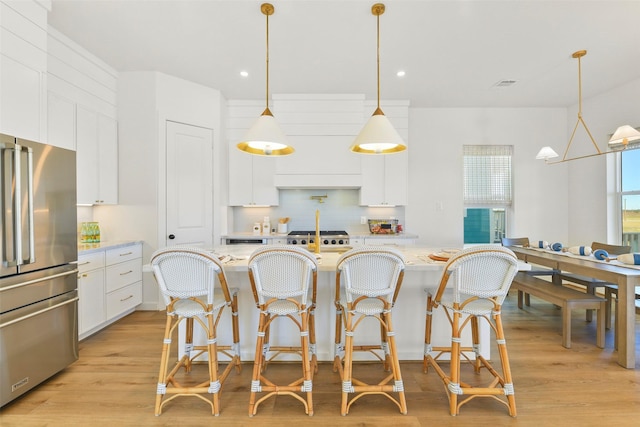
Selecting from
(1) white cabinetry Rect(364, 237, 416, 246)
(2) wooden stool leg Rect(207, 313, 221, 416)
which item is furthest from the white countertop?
(1) white cabinetry Rect(364, 237, 416, 246)

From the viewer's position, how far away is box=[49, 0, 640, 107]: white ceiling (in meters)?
2.52

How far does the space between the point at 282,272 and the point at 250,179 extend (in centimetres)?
292

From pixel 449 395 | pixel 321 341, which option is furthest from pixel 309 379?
pixel 449 395

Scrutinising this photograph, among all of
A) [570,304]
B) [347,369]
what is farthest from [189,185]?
[570,304]

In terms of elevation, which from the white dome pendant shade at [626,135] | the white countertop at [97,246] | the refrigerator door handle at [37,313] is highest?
the white dome pendant shade at [626,135]

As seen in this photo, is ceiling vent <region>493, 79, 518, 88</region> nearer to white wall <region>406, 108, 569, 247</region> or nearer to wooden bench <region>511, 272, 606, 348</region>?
white wall <region>406, 108, 569, 247</region>

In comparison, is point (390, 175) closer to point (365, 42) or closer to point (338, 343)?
point (365, 42)

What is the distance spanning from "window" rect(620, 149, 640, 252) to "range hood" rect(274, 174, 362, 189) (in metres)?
3.67

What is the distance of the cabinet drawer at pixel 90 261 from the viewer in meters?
2.76

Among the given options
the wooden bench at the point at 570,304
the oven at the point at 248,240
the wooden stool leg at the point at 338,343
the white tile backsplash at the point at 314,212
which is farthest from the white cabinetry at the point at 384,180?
the wooden stool leg at the point at 338,343

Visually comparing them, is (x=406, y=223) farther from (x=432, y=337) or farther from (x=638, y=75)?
(x=638, y=75)

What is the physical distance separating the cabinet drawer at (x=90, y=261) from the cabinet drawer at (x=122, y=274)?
0.45 ft

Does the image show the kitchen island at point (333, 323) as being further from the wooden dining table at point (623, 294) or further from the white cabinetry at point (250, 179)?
the white cabinetry at point (250, 179)

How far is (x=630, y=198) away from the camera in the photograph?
4.13m
